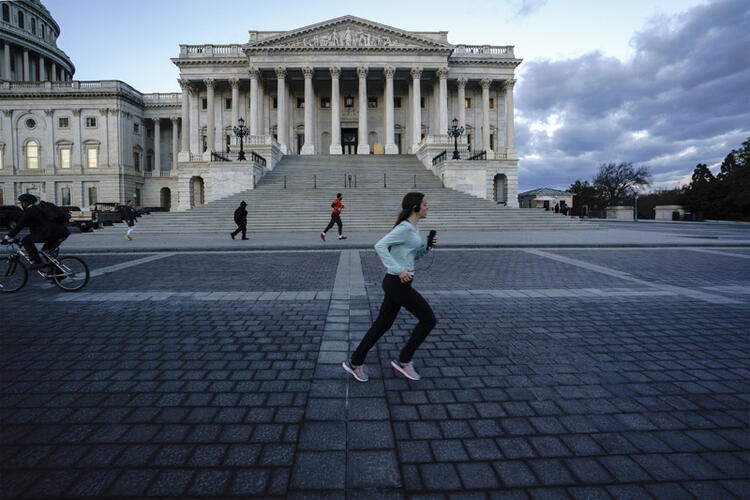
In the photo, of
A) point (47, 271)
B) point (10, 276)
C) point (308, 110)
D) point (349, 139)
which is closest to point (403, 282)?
point (47, 271)

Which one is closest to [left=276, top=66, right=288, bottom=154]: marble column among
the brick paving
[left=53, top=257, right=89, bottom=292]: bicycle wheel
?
[left=53, top=257, right=89, bottom=292]: bicycle wheel

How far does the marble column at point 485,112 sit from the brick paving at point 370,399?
4640 cm

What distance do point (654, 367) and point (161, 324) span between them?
582 cm

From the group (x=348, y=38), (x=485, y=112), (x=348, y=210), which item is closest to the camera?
(x=348, y=210)

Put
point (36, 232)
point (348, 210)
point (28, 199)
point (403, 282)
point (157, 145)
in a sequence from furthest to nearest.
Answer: point (157, 145)
point (348, 210)
point (36, 232)
point (28, 199)
point (403, 282)

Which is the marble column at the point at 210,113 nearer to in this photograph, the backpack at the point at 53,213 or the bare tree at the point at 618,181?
the backpack at the point at 53,213

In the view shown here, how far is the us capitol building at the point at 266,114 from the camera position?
44.5 metres

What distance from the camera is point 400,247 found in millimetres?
3746

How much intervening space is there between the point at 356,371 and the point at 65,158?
70.4 meters

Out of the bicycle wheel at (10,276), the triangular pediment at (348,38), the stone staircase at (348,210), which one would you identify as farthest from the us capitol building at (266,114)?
the bicycle wheel at (10,276)

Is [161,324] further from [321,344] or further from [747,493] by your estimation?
[747,493]

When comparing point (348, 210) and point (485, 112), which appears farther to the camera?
point (485, 112)

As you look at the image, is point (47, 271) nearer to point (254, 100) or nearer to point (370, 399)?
point (370, 399)

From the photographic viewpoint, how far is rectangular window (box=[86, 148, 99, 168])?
58312 millimetres
